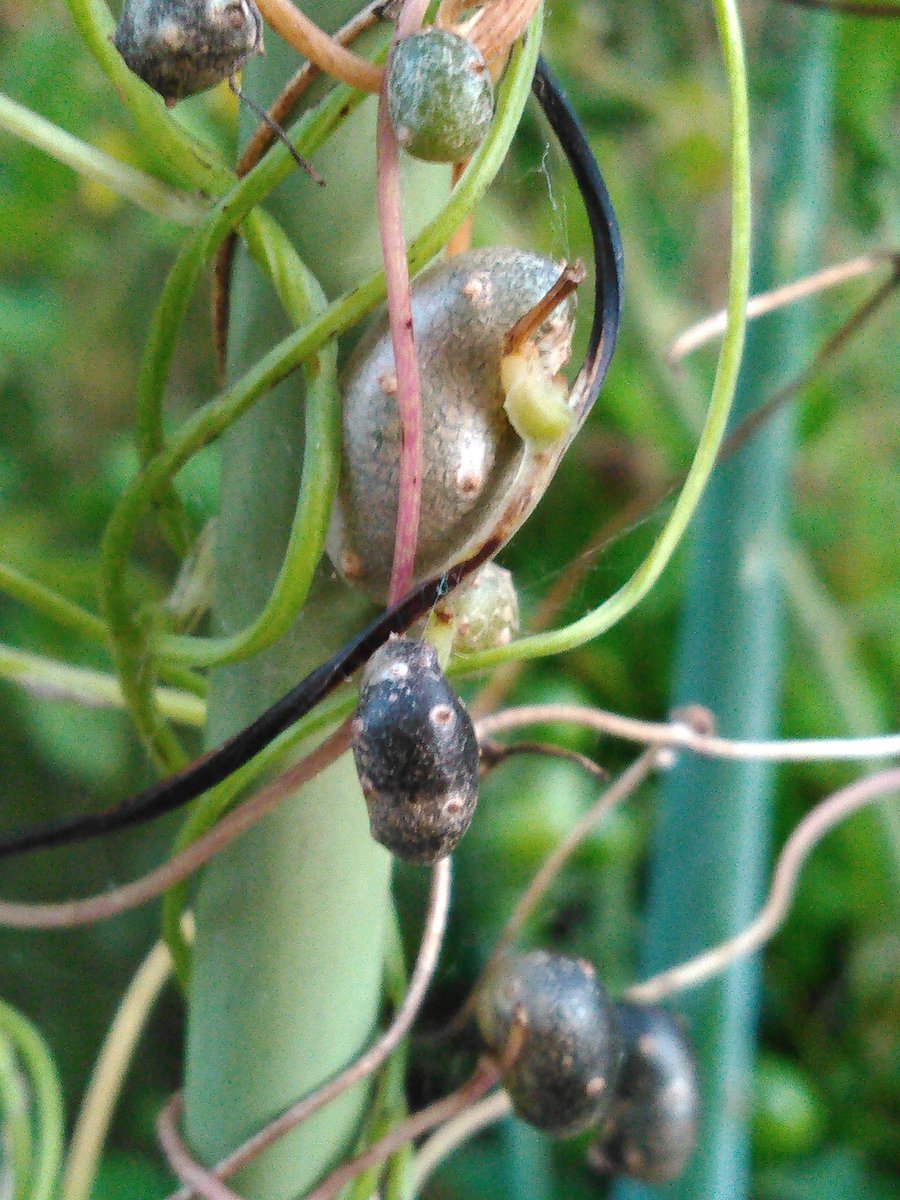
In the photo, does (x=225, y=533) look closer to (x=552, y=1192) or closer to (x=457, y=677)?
(x=457, y=677)

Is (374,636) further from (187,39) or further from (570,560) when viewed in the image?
(570,560)

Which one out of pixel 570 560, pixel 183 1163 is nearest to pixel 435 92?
pixel 183 1163

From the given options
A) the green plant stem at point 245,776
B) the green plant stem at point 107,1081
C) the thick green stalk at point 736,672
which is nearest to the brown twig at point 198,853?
the green plant stem at point 245,776

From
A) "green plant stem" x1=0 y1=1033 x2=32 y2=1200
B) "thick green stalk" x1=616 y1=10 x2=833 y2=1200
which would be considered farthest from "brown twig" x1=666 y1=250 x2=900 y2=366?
"green plant stem" x1=0 y1=1033 x2=32 y2=1200

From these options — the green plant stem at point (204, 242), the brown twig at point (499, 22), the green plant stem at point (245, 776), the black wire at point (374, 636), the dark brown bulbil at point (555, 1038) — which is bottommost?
the dark brown bulbil at point (555, 1038)

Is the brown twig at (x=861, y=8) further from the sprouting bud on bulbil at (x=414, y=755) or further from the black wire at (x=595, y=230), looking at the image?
the sprouting bud on bulbil at (x=414, y=755)

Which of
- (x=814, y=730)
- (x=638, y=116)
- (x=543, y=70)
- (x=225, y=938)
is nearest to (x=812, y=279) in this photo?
(x=543, y=70)

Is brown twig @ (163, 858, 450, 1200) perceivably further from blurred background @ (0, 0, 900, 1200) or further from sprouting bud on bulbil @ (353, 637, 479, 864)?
blurred background @ (0, 0, 900, 1200)
